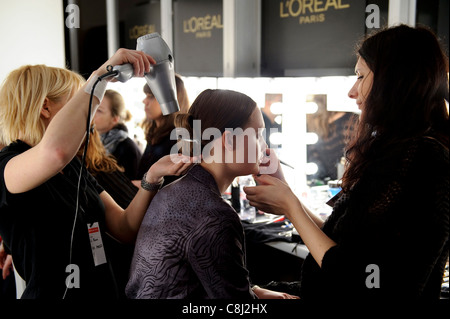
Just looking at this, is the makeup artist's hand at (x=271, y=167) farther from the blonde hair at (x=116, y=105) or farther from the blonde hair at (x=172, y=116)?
the blonde hair at (x=116, y=105)

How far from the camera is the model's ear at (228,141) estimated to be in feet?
4.87

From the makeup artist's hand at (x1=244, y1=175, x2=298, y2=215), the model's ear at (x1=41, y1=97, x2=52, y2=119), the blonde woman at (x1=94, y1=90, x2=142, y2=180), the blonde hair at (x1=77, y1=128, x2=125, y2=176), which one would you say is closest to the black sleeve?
the makeup artist's hand at (x1=244, y1=175, x2=298, y2=215)

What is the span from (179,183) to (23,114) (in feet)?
1.60

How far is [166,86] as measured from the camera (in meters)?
1.41

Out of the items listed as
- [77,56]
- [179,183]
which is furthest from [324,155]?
[77,56]

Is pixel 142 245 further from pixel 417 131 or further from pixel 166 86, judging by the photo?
pixel 417 131

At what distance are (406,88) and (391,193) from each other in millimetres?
271

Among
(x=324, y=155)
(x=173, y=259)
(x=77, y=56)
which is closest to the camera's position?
(x=173, y=259)

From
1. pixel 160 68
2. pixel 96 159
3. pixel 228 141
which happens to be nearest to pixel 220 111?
pixel 228 141

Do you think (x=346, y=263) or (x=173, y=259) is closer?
(x=346, y=263)

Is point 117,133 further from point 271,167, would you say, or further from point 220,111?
point 220,111

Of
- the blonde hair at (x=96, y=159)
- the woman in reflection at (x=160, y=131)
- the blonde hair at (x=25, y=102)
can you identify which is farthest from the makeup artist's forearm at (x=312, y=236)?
the woman in reflection at (x=160, y=131)

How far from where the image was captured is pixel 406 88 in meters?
1.21

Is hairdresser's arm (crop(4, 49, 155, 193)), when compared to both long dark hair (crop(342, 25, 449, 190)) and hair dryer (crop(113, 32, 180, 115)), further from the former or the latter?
long dark hair (crop(342, 25, 449, 190))
